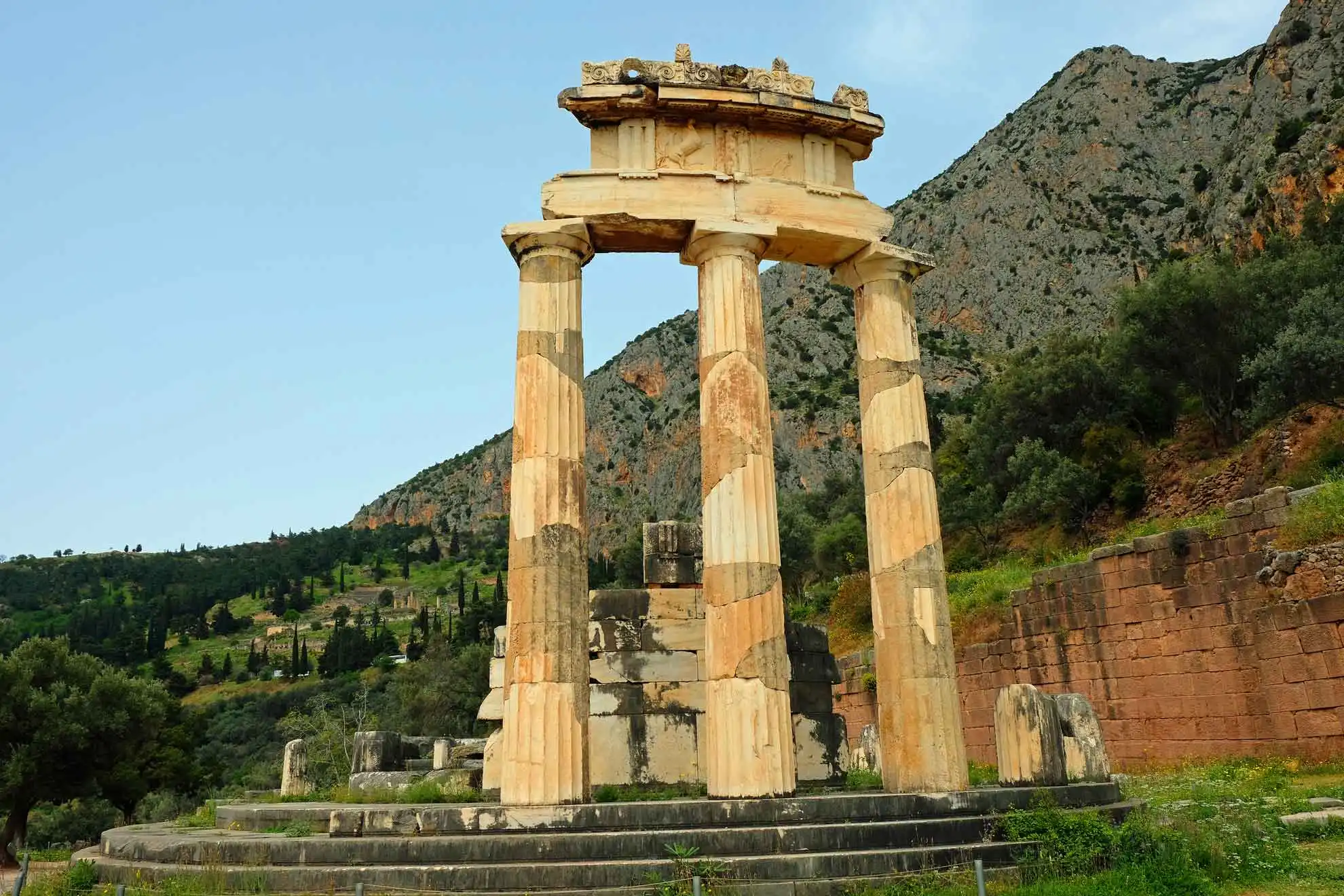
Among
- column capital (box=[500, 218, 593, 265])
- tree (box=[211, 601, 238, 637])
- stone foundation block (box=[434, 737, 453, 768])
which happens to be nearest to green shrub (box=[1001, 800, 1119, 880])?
column capital (box=[500, 218, 593, 265])

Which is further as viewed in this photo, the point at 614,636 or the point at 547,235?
the point at 614,636

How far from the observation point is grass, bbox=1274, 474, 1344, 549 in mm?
20906

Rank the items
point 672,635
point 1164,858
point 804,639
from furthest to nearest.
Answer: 1. point 804,639
2. point 672,635
3. point 1164,858

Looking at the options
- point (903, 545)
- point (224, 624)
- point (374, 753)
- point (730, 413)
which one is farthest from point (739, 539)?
point (224, 624)

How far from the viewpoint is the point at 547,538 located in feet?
43.0

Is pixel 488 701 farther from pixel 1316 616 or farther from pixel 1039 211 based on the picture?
pixel 1039 211

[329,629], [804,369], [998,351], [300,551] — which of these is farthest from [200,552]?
[998,351]

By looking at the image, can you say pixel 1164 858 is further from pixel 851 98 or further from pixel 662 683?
pixel 851 98

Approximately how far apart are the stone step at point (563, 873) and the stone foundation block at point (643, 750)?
4.33 m

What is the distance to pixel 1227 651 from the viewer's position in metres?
22.6

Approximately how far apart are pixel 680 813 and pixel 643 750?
3.37 meters

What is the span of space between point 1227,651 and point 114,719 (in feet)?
118

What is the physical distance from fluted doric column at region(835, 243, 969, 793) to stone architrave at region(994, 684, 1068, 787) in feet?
2.95

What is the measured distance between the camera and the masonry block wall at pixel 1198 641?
20.5 meters
